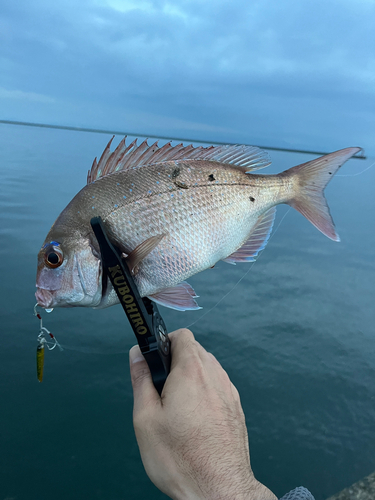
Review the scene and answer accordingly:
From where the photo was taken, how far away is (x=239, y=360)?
504 cm

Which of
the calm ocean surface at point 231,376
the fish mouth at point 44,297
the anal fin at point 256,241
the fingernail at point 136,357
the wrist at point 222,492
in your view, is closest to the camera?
the wrist at point 222,492

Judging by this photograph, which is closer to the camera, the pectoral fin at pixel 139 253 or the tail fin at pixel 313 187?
the pectoral fin at pixel 139 253

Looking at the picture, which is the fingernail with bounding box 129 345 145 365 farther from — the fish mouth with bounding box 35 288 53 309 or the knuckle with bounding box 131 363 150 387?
the fish mouth with bounding box 35 288 53 309

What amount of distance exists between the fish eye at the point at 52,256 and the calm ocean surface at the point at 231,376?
152 centimetres

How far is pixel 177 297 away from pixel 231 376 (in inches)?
163

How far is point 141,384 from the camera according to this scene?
1102 mm

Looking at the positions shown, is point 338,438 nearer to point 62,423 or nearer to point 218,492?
point 62,423

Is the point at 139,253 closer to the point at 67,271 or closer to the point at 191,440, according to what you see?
the point at 67,271

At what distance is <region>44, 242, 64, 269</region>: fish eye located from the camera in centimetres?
107

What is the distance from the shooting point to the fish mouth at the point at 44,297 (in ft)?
3.51

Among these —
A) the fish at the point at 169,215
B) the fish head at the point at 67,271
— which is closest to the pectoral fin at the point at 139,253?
the fish at the point at 169,215

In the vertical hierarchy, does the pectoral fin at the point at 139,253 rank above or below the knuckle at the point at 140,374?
above

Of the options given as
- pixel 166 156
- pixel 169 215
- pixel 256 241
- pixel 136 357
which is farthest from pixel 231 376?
pixel 166 156

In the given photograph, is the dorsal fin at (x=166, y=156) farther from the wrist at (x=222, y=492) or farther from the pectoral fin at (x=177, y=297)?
the wrist at (x=222, y=492)
